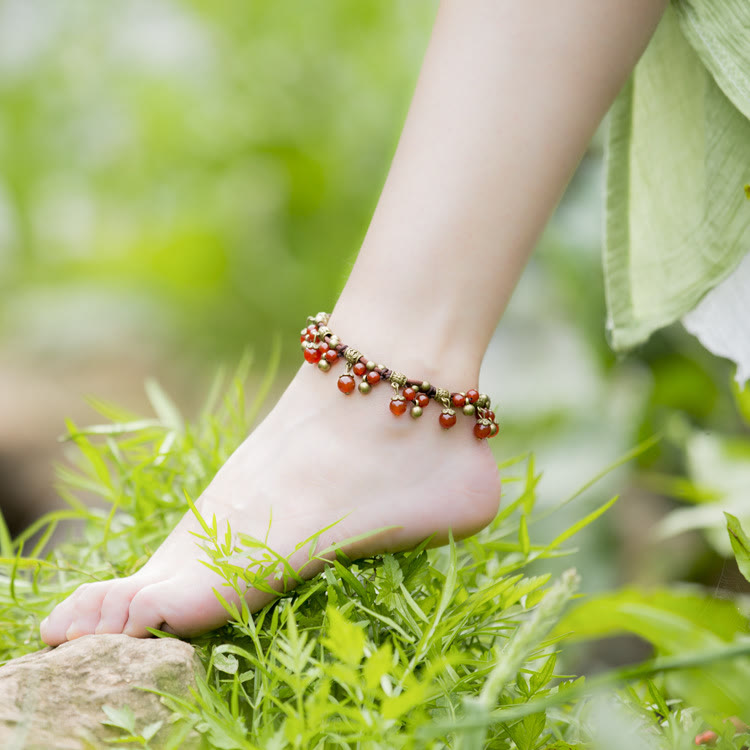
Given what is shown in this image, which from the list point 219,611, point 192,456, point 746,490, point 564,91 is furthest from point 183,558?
point 746,490

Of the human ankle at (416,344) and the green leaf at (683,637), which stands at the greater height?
the human ankle at (416,344)

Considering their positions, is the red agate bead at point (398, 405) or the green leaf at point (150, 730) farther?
the red agate bead at point (398, 405)

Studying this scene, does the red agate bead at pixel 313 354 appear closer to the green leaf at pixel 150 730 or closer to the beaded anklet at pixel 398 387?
the beaded anklet at pixel 398 387

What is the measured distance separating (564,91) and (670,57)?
0.80 ft

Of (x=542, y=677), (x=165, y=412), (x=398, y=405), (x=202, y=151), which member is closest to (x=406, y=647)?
(x=542, y=677)

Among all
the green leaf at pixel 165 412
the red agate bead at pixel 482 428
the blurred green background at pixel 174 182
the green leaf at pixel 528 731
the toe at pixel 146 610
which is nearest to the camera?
the green leaf at pixel 528 731

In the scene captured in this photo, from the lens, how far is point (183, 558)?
74 centimetres

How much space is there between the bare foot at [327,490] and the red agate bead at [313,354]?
0.05 feet

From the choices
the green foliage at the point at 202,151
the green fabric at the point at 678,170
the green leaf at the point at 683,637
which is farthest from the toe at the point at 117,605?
the green foliage at the point at 202,151

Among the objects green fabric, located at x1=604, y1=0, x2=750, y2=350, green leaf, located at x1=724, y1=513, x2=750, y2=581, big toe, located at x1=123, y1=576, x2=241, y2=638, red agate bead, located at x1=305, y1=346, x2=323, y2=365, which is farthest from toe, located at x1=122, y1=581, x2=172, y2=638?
green fabric, located at x1=604, y1=0, x2=750, y2=350

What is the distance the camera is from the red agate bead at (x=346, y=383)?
30.4 inches

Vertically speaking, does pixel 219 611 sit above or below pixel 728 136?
below

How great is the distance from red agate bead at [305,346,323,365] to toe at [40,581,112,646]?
0.28m

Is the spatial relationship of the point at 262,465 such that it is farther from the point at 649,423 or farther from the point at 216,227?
the point at 216,227
